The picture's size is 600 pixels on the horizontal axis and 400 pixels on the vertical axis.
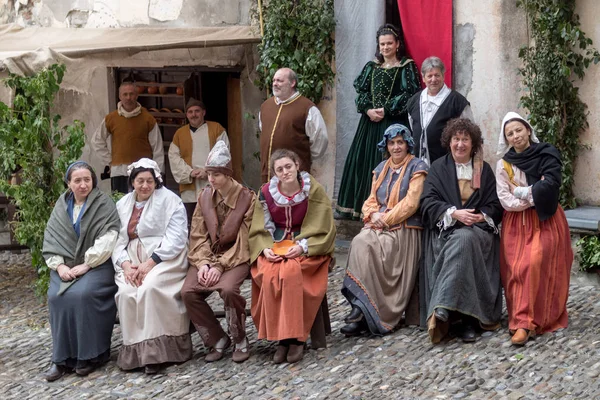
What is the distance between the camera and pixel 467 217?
6.20 metres

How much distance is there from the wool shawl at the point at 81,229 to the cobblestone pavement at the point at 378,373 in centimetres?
75

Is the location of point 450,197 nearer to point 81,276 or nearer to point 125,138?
point 81,276

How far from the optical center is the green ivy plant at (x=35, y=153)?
24.3ft

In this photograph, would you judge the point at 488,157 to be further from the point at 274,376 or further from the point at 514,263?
the point at 274,376

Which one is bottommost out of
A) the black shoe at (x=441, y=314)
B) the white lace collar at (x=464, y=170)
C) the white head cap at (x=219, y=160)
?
the black shoe at (x=441, y=314)

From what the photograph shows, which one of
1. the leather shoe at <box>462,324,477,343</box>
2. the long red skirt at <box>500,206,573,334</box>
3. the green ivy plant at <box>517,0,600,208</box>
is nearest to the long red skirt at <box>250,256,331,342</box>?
the leather shoe at <box>462,324,477,343</box>

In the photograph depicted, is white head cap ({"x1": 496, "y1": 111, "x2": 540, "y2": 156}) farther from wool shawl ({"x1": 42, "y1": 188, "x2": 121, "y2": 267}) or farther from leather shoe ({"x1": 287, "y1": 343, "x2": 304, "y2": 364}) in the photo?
wool shawl ({"x1": 42, "y1": 188, "x2": 121, "y2": 267})

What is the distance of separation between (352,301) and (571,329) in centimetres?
137

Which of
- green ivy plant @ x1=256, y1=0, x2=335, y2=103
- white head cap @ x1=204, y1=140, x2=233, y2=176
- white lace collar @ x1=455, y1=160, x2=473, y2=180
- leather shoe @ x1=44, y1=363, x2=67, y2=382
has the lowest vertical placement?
leather shoe @ x1=44, y1=363, x2=67, y2=382

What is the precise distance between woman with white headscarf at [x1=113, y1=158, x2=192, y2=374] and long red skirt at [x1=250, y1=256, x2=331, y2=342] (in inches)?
20.3

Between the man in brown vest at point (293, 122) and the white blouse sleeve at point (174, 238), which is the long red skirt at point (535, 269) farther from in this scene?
the man in brown vest at point (293, 122)

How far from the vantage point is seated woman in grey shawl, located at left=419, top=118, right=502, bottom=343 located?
20.0 ft

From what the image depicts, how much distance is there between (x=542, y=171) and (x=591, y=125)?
1.57 meters

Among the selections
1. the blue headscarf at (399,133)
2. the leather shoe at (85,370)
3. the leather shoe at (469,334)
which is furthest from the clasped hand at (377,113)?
the leather shoe at (85,370)
